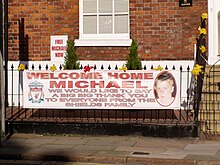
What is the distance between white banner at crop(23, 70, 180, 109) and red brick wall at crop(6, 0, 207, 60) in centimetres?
233

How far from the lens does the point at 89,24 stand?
1308 centimetres

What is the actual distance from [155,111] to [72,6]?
3836mm

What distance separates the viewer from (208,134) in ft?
34.0

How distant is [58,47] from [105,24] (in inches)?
54.9

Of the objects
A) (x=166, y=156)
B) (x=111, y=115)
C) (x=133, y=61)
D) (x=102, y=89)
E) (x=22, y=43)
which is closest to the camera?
(x=166, y=156)

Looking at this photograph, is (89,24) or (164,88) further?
(89,24)

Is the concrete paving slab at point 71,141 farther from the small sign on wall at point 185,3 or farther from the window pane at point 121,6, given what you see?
the small sign on wall at point 185,3

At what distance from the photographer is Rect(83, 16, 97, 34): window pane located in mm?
13055

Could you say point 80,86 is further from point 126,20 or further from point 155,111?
point 126,20

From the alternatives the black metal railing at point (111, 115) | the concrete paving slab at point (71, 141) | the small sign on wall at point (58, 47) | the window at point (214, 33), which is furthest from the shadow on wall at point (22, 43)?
the window at point (214, 33)

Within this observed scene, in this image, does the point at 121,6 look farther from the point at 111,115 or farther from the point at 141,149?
the point at 141,149

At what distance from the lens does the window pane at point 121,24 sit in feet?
42.3

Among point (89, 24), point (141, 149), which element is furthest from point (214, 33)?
point (141, 149)

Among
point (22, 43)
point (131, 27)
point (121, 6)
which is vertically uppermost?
point (121, 6)
